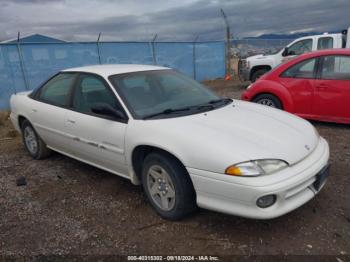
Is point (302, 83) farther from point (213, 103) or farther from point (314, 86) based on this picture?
point (213, 103)

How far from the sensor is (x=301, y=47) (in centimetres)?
1312

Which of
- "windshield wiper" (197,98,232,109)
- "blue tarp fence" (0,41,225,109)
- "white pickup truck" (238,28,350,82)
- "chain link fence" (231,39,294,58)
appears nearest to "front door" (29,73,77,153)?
"windshield wiper" (197,98,232,109)

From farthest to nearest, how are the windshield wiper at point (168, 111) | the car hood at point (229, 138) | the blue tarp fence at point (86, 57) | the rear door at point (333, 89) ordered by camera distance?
the blue tarp fence at point (86, 57) → the rear door at point (333, 89) → the windshield wiper at point (168, 111) → the car hood at point (229, 138)

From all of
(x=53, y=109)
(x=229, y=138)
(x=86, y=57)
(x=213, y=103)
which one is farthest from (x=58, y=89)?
(x=86, y=57)

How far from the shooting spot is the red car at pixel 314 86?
597cm

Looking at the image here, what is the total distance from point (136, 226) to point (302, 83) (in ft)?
14.8

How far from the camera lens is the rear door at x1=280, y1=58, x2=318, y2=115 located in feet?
20.6

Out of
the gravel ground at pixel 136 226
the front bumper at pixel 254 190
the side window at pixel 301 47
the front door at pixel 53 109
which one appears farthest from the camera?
→ the side window at pixel 301 47

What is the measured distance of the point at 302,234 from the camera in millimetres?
3002

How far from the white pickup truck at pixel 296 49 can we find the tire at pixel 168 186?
35.0 ft

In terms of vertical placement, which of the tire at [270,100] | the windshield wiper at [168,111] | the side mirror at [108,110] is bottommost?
the tire at [270,100]

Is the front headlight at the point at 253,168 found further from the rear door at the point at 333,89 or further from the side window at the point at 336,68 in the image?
the side window at the point at 336,68

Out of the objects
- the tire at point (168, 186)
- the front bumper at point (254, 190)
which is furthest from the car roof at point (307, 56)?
the tire at point (168, 186)

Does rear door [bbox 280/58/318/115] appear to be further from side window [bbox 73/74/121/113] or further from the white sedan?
side window [bbox 73/74/121/113]
